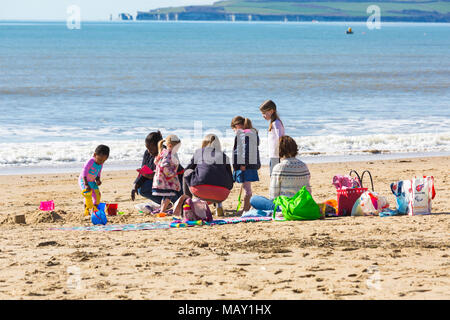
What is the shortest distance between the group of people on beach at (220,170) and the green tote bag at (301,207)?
29 centimetres

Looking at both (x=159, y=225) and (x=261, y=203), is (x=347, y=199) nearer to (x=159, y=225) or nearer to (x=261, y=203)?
(x=261, y=203)

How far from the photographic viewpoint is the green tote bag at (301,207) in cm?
762

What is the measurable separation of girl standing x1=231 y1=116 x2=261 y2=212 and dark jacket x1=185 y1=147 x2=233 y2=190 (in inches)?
7.4

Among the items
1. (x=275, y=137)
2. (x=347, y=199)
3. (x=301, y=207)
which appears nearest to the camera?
(x=301, y=207)

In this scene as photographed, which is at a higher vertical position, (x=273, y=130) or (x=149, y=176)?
(x=273, y=130)

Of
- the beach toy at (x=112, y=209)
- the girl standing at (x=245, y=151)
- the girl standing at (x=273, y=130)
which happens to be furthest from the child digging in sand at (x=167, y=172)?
the girl standing at (x=273, y=130)

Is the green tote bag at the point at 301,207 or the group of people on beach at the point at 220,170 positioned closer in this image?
the green tote bag at the point at 301,207

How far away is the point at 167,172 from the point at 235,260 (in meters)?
2.92

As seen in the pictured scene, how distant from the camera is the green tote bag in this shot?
7.62 metres

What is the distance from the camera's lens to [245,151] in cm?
831

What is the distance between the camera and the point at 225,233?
720 cm

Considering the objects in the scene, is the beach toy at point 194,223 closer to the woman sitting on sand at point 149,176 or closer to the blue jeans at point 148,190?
the woman sitting on sand at point 149,176

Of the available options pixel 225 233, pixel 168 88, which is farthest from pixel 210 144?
pixel 168 88

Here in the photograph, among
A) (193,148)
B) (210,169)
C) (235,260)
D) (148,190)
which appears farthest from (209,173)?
(193,148)
